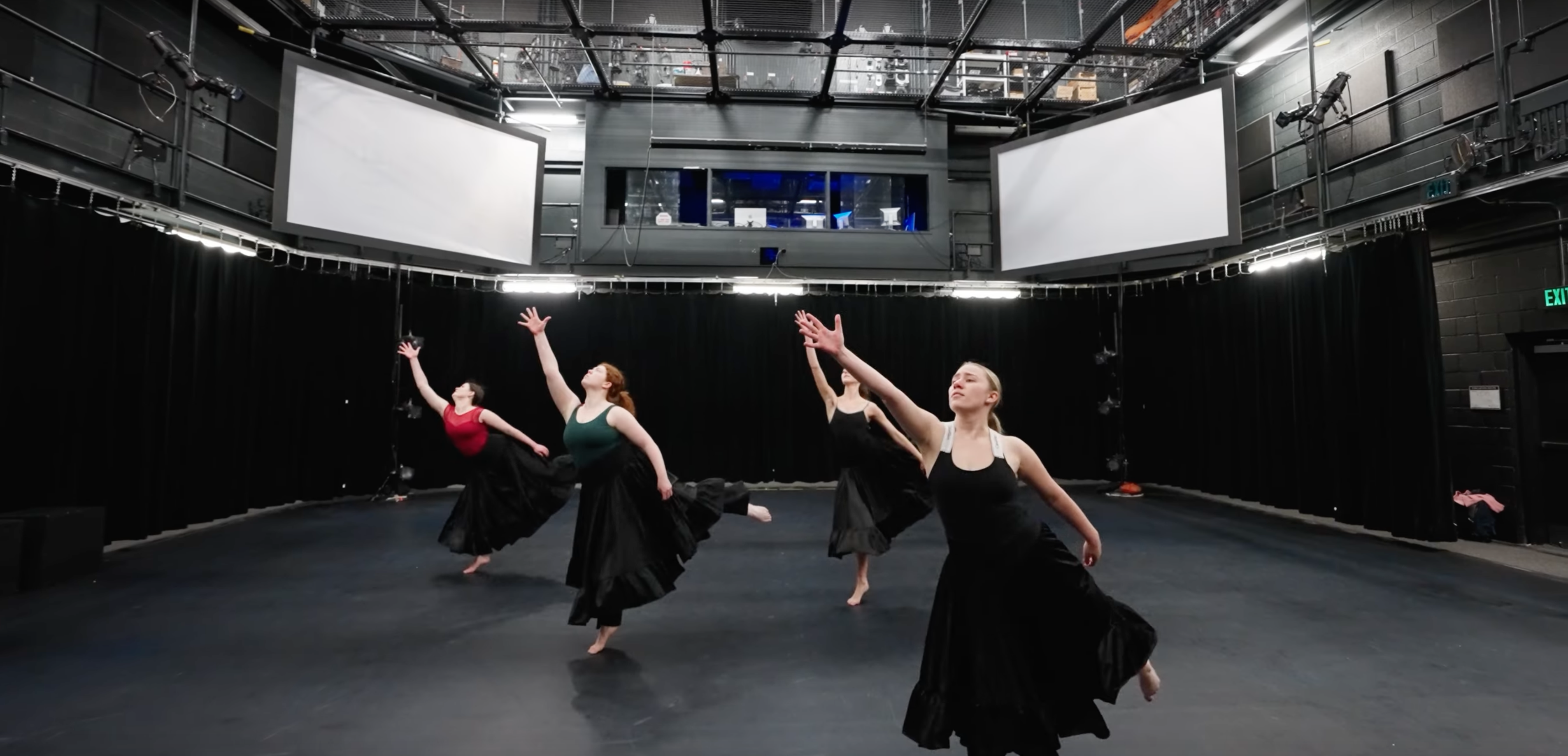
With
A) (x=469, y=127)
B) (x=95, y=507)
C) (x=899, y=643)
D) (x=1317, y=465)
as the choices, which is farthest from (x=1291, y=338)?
(x=95, y=507)

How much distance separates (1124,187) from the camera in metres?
7.43

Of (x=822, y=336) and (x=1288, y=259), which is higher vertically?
(x=1288, y=259)

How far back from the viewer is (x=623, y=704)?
2.48 m

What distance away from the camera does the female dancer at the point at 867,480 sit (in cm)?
388

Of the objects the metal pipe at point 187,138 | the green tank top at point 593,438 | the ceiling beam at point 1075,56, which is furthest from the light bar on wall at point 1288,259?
the metal pipe at point 187,138

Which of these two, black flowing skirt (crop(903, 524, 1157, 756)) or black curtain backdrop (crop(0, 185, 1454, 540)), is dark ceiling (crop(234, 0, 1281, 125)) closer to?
black curtain backdrop (crop(0, 185, 1454, 540))

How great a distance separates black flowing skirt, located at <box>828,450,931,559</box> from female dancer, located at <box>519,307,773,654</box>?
3.04ft

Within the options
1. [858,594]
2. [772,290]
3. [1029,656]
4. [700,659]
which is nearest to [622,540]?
[700,659]

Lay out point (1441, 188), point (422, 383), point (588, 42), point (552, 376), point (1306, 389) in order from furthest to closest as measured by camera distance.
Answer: point (588, 42)
point (1306, 389)
point (1441, 188)
point (422, 383)
point (552, 376)

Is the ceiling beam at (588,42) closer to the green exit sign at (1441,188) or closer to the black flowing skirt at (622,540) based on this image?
the black flowing skirt at (622,540)

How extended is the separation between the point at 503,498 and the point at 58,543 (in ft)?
9.05

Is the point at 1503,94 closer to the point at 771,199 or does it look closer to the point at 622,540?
the point at 771,199

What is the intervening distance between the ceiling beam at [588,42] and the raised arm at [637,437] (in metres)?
5.23

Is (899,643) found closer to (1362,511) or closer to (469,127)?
(1362,511)
